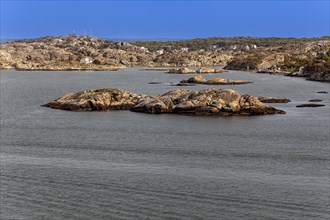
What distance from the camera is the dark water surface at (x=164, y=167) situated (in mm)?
26406

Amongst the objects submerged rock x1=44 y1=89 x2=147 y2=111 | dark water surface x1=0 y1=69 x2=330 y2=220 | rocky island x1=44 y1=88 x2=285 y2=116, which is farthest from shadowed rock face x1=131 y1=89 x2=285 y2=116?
submerged rock x1=44 y1=89 x2=147 y2=111

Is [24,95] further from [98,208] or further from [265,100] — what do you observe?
[98,208]

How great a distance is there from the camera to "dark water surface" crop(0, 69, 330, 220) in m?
26.4

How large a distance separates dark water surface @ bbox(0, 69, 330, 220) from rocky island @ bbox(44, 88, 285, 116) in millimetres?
2794

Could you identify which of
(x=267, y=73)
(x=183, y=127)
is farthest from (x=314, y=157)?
(x=267, y=73)

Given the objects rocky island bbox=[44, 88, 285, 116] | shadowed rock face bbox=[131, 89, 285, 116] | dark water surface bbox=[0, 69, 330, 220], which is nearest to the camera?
dark water surface bbox=[0, 69, 330, 220]

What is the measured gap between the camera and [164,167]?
3497 cm

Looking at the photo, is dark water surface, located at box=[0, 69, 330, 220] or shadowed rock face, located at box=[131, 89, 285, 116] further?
shadowed rock face, located at box=[131, 89, 285, 116]

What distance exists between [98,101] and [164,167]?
107ft

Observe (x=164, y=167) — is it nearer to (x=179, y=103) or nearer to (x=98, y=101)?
(x=179, y=103)

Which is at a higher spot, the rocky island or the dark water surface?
the rocky island

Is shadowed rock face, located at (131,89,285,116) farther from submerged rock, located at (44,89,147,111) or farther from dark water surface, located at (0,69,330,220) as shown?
submerged rock, located at (44,89,147,111)

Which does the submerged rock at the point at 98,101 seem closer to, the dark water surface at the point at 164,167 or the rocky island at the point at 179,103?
the rocky island at the point at 179,103

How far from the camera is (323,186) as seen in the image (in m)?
30.1
